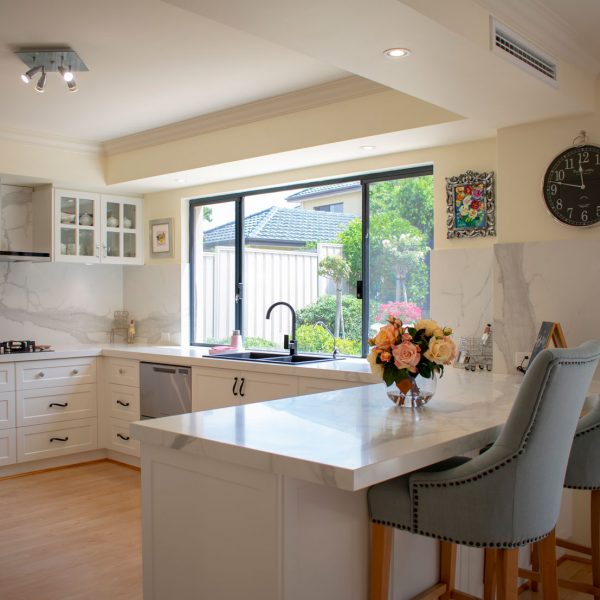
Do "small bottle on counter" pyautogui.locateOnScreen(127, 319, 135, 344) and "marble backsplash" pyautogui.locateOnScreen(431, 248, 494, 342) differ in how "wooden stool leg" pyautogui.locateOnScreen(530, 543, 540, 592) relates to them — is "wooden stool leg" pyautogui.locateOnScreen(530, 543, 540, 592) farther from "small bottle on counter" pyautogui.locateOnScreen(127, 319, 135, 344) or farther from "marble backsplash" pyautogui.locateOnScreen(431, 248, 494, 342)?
"small bottle on counter" pyautogui.locateOnScreen(127, 319, 135, 344)

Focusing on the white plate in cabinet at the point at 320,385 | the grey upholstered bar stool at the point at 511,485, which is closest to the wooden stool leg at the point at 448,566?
the grey upholstered bar stool at the point at 511,485

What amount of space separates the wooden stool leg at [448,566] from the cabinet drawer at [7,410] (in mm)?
3469

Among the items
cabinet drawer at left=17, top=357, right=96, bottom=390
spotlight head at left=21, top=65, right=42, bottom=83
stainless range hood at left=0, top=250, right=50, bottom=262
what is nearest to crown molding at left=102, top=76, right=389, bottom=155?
stainless range hood at left=0, top=250, right=50, bottom=262

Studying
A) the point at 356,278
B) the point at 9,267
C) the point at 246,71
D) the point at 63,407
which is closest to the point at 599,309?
the point at 356,278

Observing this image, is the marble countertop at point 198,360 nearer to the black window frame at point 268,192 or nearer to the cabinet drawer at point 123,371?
the cabinet drawer at point 123,371

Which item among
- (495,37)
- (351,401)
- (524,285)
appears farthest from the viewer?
(524,285)

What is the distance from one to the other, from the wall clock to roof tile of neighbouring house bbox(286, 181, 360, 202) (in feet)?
4.91

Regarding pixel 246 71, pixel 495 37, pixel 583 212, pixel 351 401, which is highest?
pixel 246 71

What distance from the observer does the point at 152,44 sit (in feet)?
10.7

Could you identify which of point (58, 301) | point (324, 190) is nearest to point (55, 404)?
point (58, 301)

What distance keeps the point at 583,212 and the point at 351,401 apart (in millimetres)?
1487

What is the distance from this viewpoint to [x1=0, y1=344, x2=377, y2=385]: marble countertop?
3748mm

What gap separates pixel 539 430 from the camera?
183cm

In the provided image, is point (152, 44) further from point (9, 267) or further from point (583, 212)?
point (9, 267)
